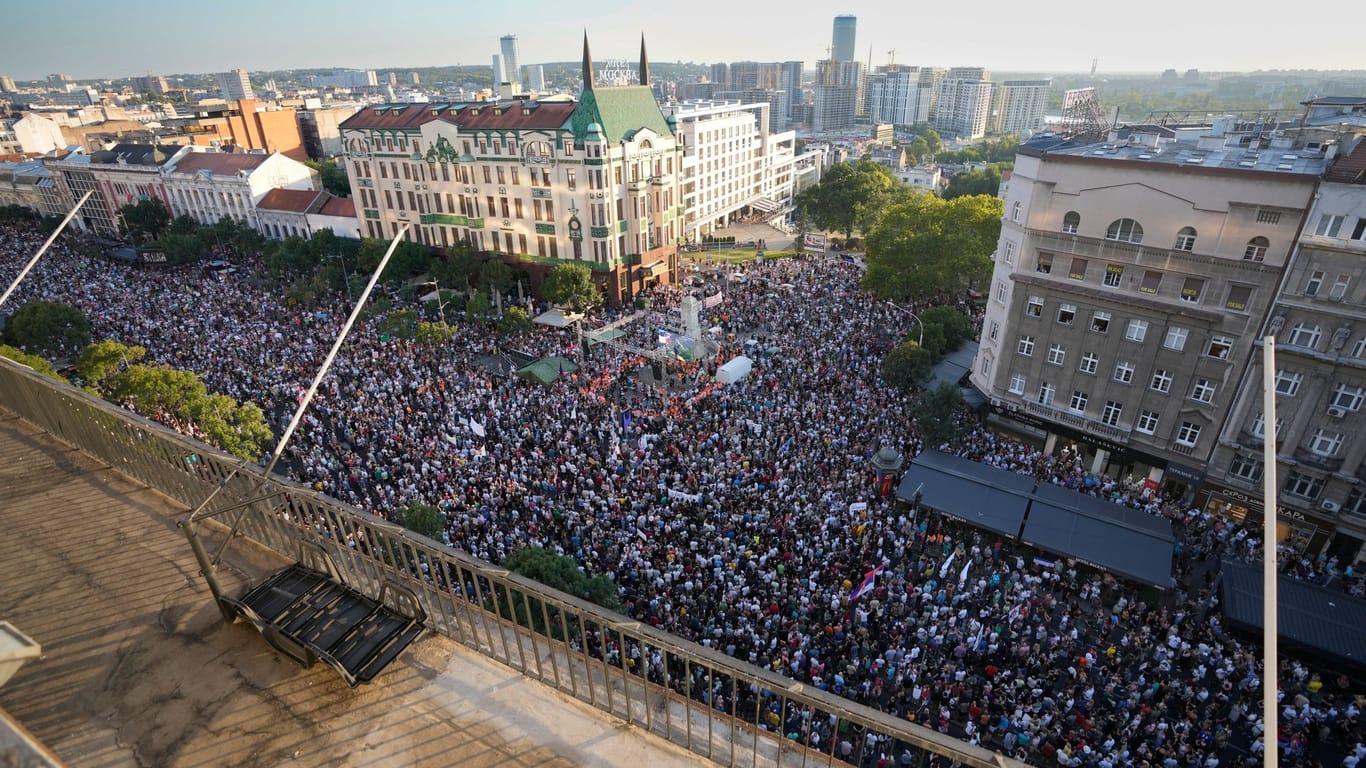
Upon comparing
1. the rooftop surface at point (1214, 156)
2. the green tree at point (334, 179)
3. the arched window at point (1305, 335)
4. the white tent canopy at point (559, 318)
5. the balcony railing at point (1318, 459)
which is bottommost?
the white tent canopy at point (559, 318)

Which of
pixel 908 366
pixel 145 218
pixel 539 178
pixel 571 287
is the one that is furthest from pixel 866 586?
pixel 145 218

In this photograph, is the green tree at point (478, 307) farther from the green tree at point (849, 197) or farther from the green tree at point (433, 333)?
the green tree at point (849, 197)

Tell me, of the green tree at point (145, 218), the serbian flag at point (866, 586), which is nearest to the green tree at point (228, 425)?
the serbian flag at point (866, 586)

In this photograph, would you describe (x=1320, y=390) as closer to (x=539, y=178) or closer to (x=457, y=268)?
(x=539, y=178)

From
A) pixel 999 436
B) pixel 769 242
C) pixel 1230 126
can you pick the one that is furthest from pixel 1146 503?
pixel 769 242

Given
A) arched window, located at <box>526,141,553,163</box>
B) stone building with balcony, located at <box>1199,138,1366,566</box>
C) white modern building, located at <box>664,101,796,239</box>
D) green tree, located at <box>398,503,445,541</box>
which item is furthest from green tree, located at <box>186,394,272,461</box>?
white modern building, located at <box>664,101,796,239</box>
